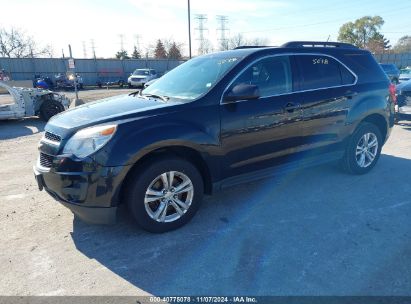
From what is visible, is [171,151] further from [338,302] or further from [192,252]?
[338,302]

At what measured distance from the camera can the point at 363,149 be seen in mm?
5043

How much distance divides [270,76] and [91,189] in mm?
2438

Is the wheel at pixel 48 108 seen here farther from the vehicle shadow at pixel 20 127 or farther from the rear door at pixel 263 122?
the rear door at pixel 263 122

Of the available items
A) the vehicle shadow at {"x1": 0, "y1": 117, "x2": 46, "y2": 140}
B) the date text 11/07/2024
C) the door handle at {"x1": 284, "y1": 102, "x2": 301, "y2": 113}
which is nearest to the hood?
the door handle at {"x1": 284, "y1": 102, "x2": 301, "y2": 113}

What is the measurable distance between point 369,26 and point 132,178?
99075mm

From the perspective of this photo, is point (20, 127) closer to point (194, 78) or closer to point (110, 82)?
point (194, 78)

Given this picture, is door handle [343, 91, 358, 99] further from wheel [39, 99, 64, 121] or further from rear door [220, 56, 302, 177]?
wheel [39, 99, 64, 121]

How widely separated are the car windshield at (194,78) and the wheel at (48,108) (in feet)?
26.0

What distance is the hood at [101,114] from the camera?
3221mm

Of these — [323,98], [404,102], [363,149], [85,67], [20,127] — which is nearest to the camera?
[323,98]

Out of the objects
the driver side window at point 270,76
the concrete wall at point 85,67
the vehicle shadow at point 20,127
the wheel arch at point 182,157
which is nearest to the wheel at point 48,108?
the vehicle shadow at point 20,127

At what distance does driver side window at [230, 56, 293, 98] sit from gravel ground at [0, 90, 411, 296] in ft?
4.59

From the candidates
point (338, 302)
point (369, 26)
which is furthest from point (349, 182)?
point (369, 26)

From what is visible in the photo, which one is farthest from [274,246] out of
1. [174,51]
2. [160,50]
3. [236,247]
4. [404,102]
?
[160,50]
